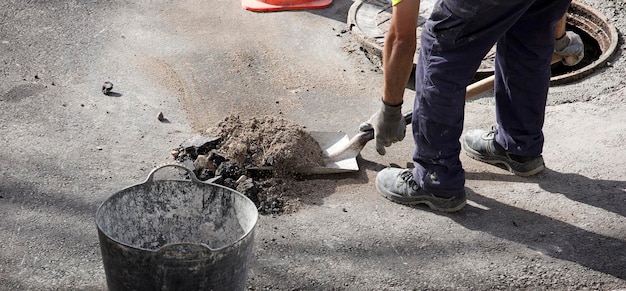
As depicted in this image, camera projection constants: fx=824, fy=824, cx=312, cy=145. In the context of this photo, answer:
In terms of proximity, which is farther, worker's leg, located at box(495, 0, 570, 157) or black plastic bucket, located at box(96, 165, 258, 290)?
worker's leg, located at box(495, 0, 570, 157)

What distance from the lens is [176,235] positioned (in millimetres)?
3389

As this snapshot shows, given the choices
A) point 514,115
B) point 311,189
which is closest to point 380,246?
point 311,189

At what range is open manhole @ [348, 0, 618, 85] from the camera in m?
5.89

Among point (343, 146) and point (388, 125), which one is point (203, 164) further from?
point (388, 125)

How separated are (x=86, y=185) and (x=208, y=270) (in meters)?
1.73

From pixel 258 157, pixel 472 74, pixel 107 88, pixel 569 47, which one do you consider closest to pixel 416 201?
pixel 472 74

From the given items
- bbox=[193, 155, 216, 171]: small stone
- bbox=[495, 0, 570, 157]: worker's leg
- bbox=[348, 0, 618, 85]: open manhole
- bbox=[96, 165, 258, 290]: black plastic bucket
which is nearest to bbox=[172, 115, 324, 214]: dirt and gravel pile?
bbox=[193, 155, 216, 171]: small stone

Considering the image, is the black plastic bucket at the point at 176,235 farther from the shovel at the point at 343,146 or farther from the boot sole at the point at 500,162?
the boot sole at the point at 500,162

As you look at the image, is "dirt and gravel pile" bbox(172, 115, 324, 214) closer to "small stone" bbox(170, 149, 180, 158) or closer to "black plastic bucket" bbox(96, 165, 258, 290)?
"small stone" bbox(170, 149, 180, 158)

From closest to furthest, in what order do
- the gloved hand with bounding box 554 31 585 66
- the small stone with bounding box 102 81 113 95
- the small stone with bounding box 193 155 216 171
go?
the small stone with bounding box 193 155 216 171 < the gloved hand with bounding box 554 31 585 66 < the small stone with bounding box 102 81 113 95

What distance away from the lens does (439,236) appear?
4094 mm

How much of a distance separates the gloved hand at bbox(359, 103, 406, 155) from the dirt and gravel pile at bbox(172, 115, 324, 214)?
436 millimetres

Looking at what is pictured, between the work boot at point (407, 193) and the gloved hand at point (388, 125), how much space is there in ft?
0.59

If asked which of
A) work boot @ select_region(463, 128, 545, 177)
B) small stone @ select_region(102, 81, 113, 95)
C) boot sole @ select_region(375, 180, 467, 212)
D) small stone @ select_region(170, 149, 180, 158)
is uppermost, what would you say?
work boot @ select_region(463, 128, 545, 177)
